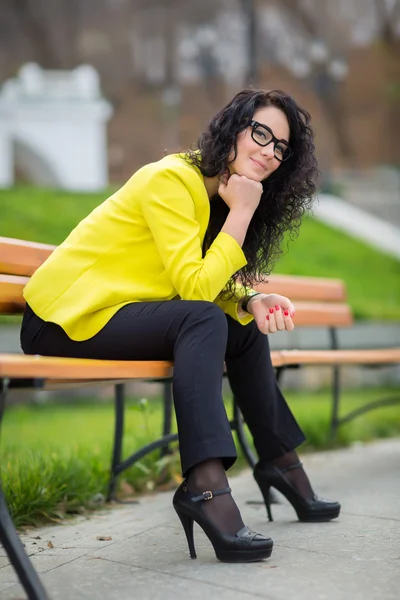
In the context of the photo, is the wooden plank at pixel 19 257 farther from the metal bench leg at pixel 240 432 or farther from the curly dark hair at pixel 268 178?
the metal bench leg at pixel 240 432

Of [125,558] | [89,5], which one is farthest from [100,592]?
[89,5]

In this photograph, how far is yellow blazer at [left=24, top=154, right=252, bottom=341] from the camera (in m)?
2.47

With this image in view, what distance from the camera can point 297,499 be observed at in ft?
9.41

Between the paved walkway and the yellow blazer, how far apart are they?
25.7 inches

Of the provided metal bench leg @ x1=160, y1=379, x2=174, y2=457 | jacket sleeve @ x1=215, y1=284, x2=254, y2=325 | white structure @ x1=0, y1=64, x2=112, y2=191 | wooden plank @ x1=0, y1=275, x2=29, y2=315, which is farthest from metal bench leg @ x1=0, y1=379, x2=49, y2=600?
white structure @ x1=0, y1=64, x2=112, y2=191

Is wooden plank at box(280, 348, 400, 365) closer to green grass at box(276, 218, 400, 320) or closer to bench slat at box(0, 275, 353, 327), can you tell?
bench slat at box(0, 275, 353, 327)

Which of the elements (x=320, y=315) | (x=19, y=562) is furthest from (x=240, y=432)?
(x=19, y=562)

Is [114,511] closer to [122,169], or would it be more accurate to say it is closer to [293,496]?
[293,496]

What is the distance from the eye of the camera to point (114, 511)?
3250 mm

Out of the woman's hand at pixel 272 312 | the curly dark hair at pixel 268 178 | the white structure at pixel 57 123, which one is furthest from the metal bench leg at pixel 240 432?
the white structure at pixel 57 123

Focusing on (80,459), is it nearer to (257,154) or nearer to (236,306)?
(236,306)

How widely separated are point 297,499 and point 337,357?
3.91 feet

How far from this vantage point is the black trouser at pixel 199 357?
7.45 feet

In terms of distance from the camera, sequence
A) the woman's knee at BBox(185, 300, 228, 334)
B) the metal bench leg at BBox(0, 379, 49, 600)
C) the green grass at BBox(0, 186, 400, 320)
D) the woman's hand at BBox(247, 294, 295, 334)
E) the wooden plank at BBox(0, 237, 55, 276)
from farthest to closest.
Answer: the green grass at BBox(0, 186, 400, 320), the wooden plank at BBox(0, 237, 55, 276), the woman's hand at BBox(247, 294, 295, 334), the woman's knee at BBox(185, 300, 228, 334), the metal bench leg at BBox(0, 379, 49, 600)
